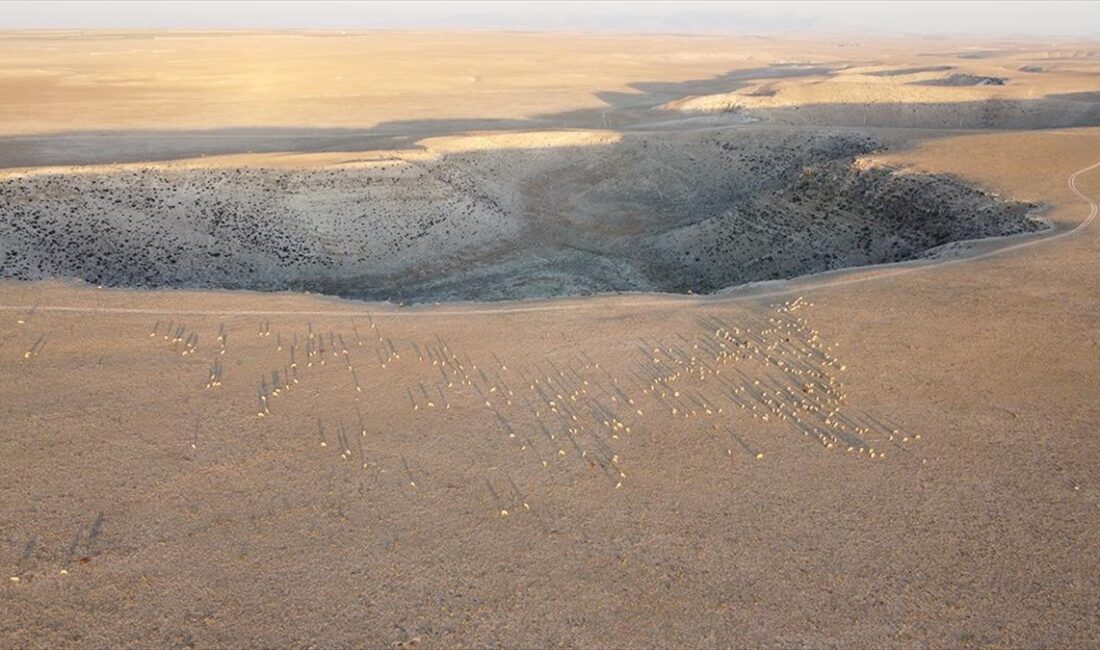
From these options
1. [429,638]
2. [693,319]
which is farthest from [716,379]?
[429,638]

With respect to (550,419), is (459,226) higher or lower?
higher

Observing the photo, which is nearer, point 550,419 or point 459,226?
point 550,419

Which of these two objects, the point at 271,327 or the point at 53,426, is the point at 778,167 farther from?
the point at 53,426

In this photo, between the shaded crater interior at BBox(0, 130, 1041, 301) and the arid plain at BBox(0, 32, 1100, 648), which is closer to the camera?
the arid plain at BBox(0, 32, 1100, 648)

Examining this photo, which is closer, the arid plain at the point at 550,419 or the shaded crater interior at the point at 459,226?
the arid plain at the point at 550,419
